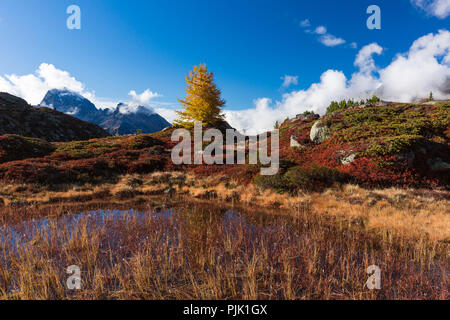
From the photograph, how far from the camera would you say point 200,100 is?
34125 mm

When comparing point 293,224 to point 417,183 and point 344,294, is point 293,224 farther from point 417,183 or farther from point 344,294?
point 417,183

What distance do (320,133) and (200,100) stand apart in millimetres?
21582

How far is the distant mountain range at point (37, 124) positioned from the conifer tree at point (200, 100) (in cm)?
3414

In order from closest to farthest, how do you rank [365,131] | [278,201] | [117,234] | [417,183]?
[117,234]
[278,201]
[417,183]
[365,131]

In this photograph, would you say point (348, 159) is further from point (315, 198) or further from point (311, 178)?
point (315, 198)

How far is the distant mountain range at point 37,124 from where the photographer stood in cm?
4072

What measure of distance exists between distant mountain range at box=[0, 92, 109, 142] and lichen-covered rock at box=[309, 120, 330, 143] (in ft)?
181

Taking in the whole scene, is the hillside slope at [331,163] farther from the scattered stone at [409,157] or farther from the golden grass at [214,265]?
the golden grass at [214,265]

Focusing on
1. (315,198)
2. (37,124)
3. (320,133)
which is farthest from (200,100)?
(37,124)

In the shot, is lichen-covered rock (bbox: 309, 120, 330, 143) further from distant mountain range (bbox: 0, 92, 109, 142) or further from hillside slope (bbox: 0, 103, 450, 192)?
distant mountain range (bbox: 0, 92, 109, 142)

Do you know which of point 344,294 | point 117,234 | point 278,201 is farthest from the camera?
point 278,201

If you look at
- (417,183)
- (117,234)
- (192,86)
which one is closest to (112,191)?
(117,234)

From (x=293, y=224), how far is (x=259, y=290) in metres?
4.43
